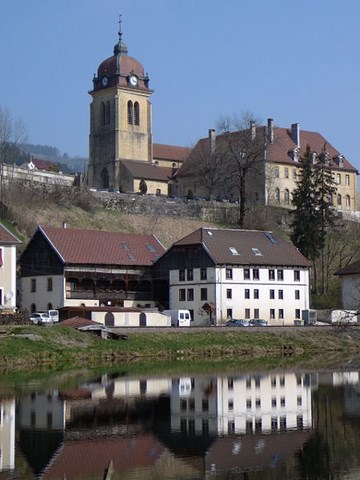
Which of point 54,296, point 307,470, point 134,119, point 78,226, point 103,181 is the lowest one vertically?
A: point 307,470

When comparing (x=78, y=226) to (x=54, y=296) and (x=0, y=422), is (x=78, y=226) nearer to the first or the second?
(x=54, y=296)

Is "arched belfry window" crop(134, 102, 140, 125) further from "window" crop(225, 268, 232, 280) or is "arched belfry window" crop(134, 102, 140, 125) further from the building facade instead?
"window" crop(225, 268, 232, 280)

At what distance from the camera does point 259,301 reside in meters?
87.2

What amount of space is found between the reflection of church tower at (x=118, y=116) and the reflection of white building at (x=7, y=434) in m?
92.6

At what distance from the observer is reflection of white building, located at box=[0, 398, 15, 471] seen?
30.5 m

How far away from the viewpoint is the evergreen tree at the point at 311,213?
102 meters

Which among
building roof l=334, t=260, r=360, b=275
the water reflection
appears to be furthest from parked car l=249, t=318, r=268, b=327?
the water reflection

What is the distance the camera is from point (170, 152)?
147625 mm

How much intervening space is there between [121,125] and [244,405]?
9596cm

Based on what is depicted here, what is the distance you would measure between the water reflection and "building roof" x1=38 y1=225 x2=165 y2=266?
3307cm

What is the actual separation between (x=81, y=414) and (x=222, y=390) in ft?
33.5

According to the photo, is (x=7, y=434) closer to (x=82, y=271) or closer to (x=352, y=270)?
(x=82, y=271)

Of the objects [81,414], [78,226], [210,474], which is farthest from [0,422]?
[78,226]

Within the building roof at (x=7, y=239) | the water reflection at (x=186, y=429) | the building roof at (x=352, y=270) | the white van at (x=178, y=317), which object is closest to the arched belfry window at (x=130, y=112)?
the building roof at (x=352, y=270)
